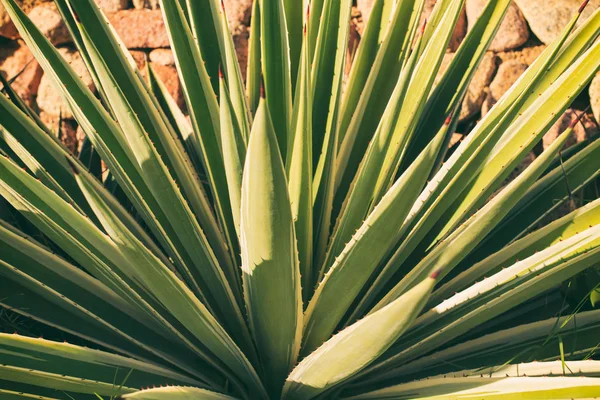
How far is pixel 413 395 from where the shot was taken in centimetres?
109

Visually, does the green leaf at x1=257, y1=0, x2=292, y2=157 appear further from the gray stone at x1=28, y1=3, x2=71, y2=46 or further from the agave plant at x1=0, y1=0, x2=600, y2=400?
the gray stone at x1=28, y1=3, x2=71, y2=46

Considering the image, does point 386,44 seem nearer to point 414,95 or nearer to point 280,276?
point 414,95

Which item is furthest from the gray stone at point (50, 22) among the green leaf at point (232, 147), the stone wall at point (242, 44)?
the green leaf at point (232, 147)

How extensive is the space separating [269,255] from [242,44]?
1.62 meters

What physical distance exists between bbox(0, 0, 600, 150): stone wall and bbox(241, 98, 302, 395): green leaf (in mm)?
1451

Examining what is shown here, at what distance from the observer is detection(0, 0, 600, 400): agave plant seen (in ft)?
3.28

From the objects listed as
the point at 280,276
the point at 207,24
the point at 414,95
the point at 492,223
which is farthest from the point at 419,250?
the point at 207,24

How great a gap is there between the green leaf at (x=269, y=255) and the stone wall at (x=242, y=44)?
57.1 inches

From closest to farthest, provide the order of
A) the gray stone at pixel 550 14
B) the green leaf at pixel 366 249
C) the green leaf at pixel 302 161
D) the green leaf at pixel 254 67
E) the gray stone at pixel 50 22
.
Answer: the green leaf at pixel 366 249 → the green leaf at pixel 302 161 → the green leaf at pixel 254 67 → the gray stone at pixel 550 14 → the gray stone at pixel 50 22

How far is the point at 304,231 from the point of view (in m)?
1.19

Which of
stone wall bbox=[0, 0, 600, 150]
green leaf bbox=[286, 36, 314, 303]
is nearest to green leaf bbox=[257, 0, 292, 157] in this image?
green leaf bbox=[286, 36, 314, 303]

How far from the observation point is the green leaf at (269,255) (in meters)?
0.85

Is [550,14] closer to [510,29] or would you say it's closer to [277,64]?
[510,29]

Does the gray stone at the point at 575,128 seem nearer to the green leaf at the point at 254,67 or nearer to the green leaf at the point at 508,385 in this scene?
the green leaf at the point at 254,67
